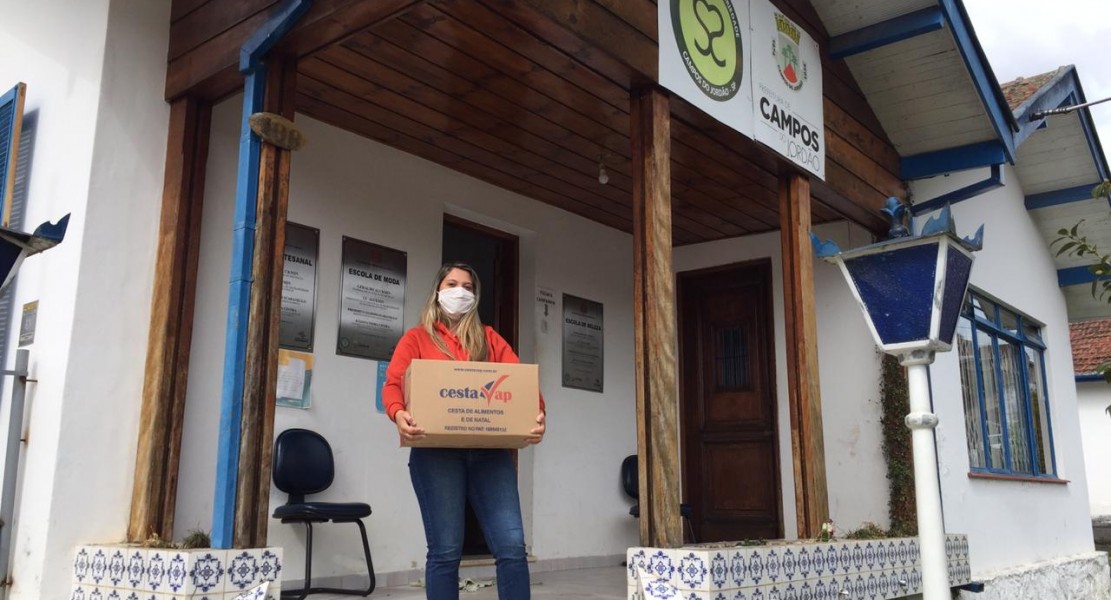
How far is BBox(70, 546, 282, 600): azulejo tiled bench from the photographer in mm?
3189

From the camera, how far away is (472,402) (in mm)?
3027

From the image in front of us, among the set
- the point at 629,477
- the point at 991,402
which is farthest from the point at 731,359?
the point at 991,402

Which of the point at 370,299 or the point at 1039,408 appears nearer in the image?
the point at 370,299

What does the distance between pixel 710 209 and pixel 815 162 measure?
4.42ft

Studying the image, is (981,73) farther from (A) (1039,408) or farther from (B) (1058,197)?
(A) (1039,408)

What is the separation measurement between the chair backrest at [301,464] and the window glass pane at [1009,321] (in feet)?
19.7

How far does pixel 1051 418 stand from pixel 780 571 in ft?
20.7

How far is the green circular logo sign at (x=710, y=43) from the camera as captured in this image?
4.19 meters

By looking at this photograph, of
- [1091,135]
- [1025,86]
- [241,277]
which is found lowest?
[241,277]

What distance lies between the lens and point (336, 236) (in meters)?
5.05

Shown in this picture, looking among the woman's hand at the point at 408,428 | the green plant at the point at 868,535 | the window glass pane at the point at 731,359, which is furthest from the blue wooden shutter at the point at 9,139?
the window glass pane at the point at 731,359

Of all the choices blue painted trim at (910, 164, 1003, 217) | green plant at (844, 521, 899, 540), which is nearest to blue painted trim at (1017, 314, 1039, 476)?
blue painted trim at (910, 164, 1003, 217)

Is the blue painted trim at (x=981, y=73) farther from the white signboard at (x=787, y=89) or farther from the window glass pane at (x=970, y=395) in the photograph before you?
the window glass pane at (x=970, y=395)

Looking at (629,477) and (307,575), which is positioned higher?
(629,477)
